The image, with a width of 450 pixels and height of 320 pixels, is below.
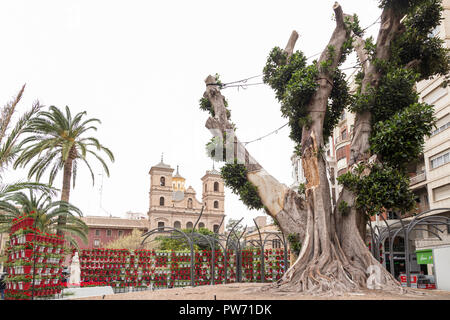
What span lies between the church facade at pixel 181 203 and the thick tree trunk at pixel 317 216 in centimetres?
5430

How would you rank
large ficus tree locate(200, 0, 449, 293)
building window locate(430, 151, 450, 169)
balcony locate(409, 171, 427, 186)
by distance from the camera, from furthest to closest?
balcony locate(409, 171, 427, 186) → building window locate(430, 151, 450, 169) → large ficus tree locate(200, 0, 449, 293)

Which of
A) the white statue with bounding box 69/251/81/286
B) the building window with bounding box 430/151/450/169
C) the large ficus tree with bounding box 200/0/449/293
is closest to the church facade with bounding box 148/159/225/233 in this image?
the building window with bounding box 430/151/450/169

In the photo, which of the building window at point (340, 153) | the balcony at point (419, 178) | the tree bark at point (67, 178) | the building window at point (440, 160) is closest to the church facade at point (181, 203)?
the building window at point (340, 153)

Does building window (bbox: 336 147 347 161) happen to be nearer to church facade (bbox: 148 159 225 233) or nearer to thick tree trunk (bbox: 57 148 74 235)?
thick tree trunk (bbox: 57 148 74 235)

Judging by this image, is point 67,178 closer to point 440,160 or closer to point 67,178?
point 67,178

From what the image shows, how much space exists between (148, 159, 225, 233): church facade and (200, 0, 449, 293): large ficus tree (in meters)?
54.0

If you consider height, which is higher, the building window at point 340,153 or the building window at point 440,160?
the building window at point 340,153

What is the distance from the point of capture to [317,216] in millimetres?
11133

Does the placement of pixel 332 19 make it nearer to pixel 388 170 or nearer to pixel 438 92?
pixel 388 170

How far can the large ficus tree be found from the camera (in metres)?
10.4

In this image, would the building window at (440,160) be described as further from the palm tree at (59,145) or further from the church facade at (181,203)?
the church facade at (181,203)

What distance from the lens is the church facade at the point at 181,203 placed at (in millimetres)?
71500

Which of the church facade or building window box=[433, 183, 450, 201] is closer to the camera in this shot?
building window box=[433, 183, 450, 201]

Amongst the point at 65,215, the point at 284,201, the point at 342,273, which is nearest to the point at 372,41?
the point at 284,201
